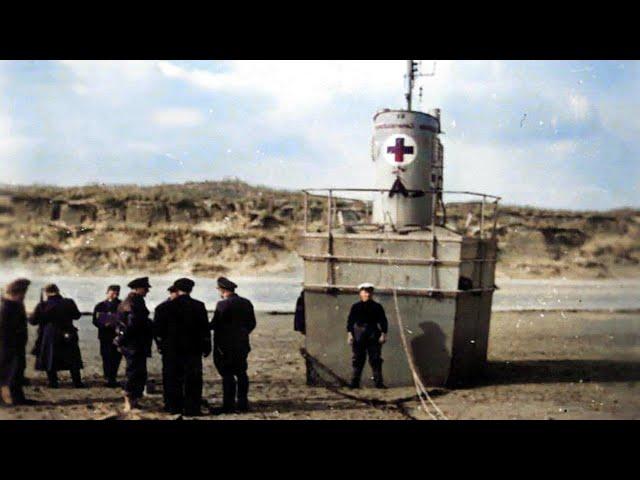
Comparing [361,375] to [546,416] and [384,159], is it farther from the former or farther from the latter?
[384,159]

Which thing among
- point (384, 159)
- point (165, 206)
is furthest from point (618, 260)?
point (384, 159)

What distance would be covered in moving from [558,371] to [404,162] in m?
6.10

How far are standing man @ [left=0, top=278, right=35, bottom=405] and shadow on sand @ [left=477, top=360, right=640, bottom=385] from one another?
8328 millimetres

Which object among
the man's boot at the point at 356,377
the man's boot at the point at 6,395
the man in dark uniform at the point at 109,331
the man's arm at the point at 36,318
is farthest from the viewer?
the man's boot at the point at 356,377

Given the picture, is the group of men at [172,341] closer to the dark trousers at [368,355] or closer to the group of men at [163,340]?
the group of men at [163,340]

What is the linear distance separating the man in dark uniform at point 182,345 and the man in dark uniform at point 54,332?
2.35 metres

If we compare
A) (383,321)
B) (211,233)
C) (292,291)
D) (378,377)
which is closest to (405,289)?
(383,321)

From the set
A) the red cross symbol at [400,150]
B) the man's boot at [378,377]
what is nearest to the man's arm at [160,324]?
the man's boot at [378,377]

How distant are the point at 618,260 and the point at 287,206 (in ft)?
65.8

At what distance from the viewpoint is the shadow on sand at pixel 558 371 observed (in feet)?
42.9

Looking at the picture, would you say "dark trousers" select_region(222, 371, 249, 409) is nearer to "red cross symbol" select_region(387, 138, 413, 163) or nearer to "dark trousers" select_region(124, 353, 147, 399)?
"dark trousers" select_region(124, 353, 147, 399)

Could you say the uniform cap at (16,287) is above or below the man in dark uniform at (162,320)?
above

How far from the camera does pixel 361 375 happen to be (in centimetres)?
1157

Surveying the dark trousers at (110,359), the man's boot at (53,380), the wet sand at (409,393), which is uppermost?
the dark trousers at (110,359)
